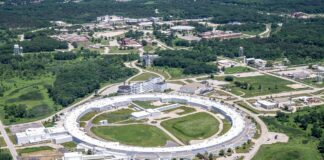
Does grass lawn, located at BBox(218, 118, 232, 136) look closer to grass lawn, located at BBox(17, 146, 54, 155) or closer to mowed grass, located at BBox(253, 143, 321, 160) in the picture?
mowed grass, located at BBox(253, 143, 321, 160)

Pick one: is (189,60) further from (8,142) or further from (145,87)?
(8,142)

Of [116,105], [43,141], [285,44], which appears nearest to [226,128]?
[116,105]

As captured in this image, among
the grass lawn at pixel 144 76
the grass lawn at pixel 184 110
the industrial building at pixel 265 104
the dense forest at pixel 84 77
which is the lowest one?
the industrial building at pixel 265 104

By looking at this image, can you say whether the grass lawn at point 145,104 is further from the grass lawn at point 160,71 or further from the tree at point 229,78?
the tree at point 229,78

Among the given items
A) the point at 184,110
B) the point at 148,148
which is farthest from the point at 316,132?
the point at 148,148

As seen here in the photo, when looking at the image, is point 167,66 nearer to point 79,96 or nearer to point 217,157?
point 79,96

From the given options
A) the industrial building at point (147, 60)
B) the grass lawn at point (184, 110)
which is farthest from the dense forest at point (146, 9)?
the grass lawn at point (184, 110)

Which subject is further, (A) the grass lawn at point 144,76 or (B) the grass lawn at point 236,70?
(B) the grass lawn at point 236,70
